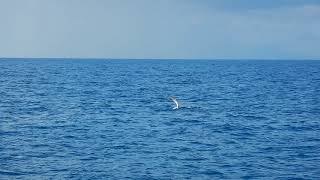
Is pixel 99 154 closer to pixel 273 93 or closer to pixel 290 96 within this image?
pixel 290 96

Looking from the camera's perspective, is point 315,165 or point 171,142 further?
point 171,142

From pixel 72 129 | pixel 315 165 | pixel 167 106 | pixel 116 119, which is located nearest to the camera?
pixel 315 165

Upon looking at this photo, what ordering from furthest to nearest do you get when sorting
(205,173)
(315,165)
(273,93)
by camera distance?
(273,93) → (315,165) → (205,173)

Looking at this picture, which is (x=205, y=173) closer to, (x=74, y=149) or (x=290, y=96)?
(x=74, y=149)

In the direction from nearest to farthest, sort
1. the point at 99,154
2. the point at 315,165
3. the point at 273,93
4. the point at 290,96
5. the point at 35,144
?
1. the point at 315,165
2. the point at 99,154
3. the point at 35,144
4. the point at 290,96
5. the point at 273,93

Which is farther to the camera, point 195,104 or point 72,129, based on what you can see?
point 195,104

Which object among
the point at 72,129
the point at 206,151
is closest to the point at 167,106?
the point at 72,129

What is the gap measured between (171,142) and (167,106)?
76.0 ft

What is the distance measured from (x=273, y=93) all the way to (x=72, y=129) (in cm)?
4692

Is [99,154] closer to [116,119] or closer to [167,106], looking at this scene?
[116,119]

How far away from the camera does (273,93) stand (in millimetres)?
79625

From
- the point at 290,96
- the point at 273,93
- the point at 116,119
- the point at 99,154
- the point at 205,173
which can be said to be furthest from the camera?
the point at 273,93

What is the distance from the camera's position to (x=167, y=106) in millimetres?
59688

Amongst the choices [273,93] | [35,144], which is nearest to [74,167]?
[35,144]
